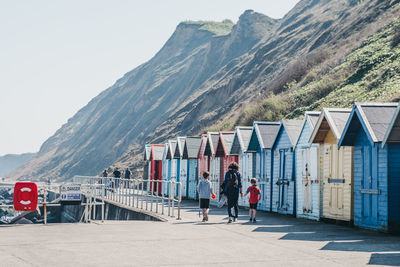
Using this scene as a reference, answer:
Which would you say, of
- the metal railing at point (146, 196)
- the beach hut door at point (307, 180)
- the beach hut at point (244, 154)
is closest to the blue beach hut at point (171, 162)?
the metal railing at point (146, 196)

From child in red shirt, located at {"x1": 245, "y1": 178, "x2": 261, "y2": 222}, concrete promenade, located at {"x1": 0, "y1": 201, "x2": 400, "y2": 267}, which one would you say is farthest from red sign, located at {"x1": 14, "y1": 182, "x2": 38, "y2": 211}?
child in red shirt, located at {"x1": 245, "y1": 178, "x2": 261, "y2": 222}

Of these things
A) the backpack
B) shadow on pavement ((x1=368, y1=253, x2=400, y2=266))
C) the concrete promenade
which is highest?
the backpack

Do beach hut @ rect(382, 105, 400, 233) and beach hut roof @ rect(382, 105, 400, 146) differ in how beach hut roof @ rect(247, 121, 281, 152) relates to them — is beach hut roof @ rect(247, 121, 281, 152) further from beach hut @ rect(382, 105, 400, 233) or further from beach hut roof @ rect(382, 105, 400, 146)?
beach hut roof @ rect(382, 105, 400, 146)

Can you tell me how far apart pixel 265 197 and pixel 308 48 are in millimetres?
→ 50780

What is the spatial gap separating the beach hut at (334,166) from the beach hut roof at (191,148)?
14.6 metres

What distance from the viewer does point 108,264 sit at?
884 centimetres

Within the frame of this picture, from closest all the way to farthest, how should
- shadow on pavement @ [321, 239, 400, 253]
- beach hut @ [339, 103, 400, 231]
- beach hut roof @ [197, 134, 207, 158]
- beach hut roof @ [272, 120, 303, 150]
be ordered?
shadow on pavement @ [321, 239, 400, 253], beach hut @ [339, 103, 400, 231], beach hut roof @ [272, 120, 303, 150], beach hut roof @ [197, 134, 207, 158]

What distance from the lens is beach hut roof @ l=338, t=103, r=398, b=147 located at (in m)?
13.9

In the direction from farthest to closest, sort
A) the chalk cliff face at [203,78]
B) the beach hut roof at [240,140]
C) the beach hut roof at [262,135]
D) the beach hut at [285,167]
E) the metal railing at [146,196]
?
the chalk cliff face at [203,78] → the beach hut roof at [240,140] → the beach hut roof at [262,135] → the beach hut at [285,167] → the metal railing at [146,196]

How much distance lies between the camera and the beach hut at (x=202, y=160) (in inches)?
1144

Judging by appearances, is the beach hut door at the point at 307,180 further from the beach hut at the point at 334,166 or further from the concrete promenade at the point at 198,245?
the concrete promenade at the point at 198,245

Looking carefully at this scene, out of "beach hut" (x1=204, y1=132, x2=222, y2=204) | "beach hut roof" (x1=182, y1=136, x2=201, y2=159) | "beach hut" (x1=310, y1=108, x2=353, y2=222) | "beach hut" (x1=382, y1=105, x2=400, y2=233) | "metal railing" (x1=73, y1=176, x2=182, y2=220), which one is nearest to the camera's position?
"beach hut" (x1=382, y1=105, x2=400, y2=233)

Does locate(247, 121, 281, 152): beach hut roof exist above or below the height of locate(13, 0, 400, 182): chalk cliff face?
below

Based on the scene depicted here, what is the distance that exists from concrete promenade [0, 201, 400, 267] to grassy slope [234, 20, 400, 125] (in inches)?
660
